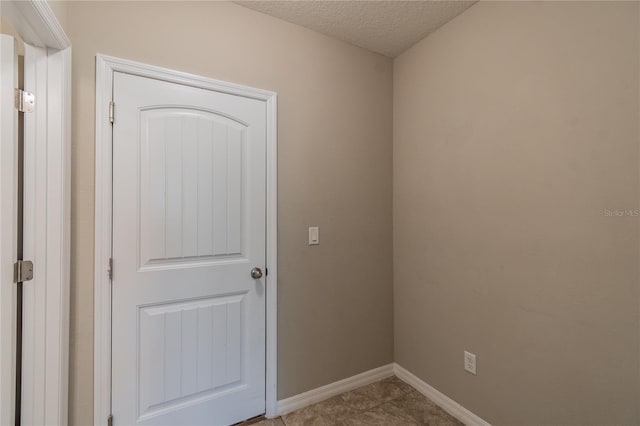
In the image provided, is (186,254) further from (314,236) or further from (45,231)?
(314,236)

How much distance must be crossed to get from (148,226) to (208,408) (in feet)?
3.55

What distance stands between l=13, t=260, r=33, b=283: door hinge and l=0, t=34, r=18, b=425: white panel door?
2cm

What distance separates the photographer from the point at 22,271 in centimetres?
114

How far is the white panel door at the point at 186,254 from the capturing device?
1.42 meters

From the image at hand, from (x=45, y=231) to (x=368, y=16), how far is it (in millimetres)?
2061

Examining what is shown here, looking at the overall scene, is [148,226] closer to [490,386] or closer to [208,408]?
[208,408]

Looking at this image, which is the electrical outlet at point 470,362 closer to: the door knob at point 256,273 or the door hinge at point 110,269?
the door knob at point 256,273

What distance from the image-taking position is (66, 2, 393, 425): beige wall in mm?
1345

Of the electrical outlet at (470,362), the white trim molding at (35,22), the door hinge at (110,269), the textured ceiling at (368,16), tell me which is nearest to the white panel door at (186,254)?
the door hinge at (110,269)

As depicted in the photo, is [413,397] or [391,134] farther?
[391,134]

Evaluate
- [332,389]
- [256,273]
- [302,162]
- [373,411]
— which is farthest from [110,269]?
[373,411]

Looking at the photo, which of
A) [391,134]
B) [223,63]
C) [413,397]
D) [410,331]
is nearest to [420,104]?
[391,134]

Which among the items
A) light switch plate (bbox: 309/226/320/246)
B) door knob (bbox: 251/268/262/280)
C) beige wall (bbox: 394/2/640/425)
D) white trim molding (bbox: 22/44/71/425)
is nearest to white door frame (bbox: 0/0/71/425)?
white trim molding (bbox: 22/44/71/425)

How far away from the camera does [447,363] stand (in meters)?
1.85
